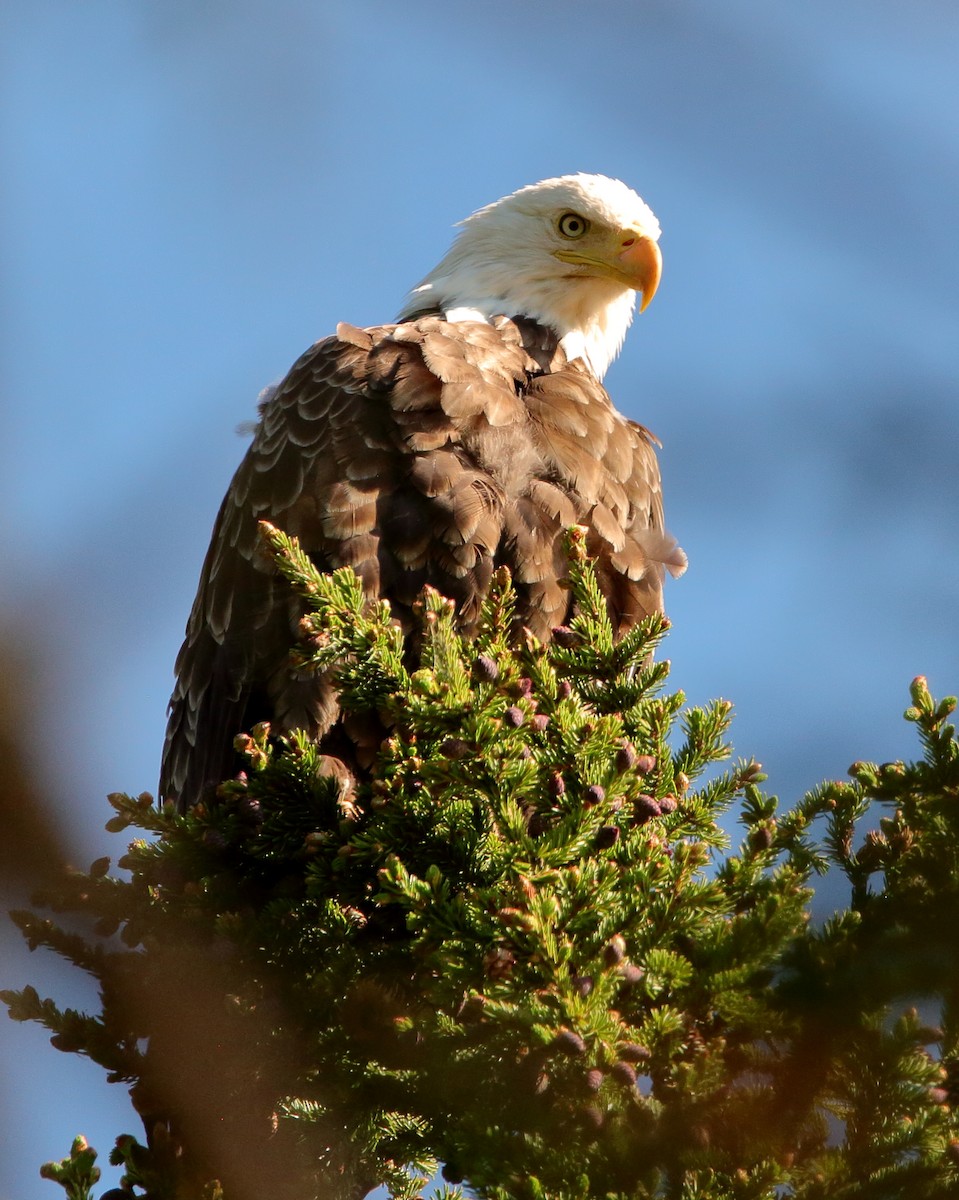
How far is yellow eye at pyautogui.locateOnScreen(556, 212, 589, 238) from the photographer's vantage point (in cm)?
537

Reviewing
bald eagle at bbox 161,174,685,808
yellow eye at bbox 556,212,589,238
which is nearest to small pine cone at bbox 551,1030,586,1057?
bald eagle at bbox 161,174,685,808

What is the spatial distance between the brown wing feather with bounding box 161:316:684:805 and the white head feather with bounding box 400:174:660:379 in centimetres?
45

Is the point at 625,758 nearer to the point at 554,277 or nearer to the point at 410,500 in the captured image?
the point at 410,500

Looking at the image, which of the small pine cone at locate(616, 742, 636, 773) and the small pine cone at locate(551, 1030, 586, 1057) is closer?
the small pine cone at locate(551, 1030, 586, 1057)

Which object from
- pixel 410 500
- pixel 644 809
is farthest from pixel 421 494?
pixel 644 809

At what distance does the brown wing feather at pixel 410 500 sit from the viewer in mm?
4121

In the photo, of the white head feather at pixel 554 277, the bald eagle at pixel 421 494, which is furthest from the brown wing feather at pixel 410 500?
the white head feather at pixel 554 277

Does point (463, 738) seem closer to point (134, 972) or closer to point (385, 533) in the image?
point (134, 972)

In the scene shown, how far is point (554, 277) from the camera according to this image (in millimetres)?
5379

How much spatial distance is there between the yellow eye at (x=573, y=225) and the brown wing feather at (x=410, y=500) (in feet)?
2.61

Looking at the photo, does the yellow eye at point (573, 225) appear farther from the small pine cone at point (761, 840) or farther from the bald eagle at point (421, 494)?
the small pine cone at point (761, 840)

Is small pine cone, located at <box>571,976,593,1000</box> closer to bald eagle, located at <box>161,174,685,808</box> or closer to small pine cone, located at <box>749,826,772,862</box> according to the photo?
small pine cone, located at <box>749,826,772,862</box>

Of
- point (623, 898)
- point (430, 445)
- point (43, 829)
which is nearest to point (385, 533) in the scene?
point (430, 445)

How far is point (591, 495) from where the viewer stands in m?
4.39
